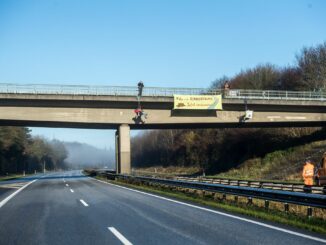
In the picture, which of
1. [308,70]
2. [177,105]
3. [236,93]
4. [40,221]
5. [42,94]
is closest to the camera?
[40,221]

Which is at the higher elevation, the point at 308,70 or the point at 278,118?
the point at 308,70

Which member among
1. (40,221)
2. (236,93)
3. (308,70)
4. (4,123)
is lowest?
(40,221)

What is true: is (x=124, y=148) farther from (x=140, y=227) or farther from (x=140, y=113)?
(x=140, y=227)

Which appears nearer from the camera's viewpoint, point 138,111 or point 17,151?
point 138,111

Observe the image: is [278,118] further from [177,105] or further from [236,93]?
[177,105]

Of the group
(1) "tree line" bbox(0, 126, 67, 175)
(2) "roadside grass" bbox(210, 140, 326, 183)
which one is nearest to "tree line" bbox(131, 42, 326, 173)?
(2) "roadside grass" bbox(210, 140, 326, 183)

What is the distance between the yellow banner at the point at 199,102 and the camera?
44781 millimetres

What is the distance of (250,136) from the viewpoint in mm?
67250

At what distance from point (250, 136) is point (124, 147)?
28.1 m

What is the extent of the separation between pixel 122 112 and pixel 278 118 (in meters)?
16.4

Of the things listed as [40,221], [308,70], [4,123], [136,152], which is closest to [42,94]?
[4,123]

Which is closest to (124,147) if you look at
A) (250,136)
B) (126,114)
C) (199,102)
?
(126,114)

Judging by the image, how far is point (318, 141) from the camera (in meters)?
53.9

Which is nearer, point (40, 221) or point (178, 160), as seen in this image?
point (40, 221)
